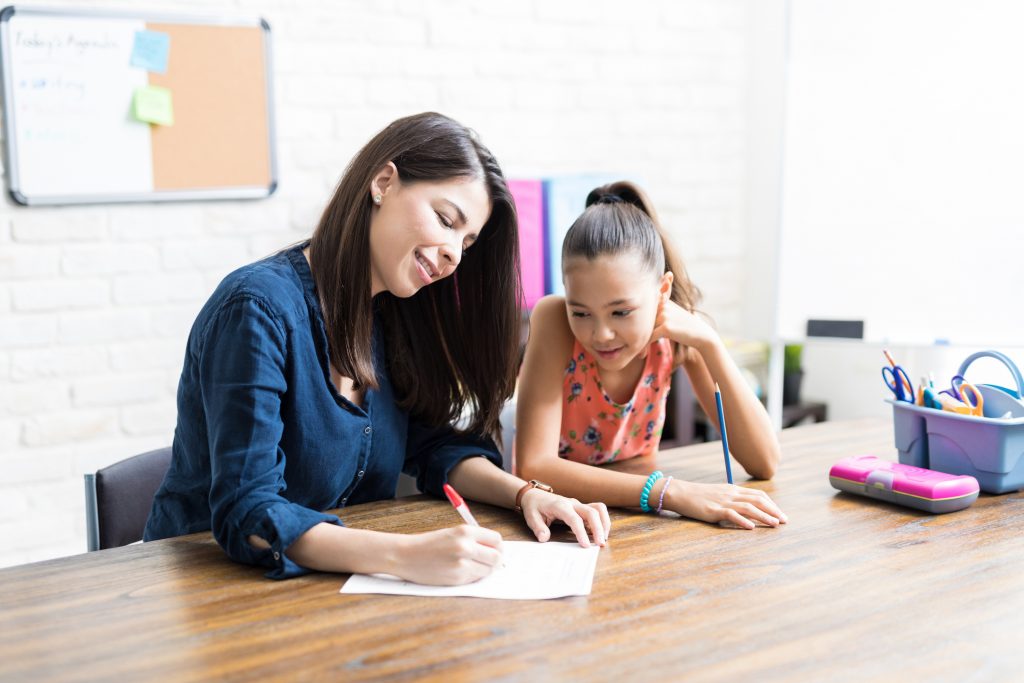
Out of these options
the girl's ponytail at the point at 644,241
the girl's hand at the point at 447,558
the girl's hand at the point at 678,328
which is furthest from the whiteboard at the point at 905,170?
the girl's hand at the point at 447,558

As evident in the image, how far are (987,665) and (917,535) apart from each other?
0.39m

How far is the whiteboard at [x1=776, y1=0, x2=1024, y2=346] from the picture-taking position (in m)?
2.28

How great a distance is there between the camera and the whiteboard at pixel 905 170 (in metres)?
2.28

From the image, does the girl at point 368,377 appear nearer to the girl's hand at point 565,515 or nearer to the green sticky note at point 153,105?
the girl's hand at point 565,515

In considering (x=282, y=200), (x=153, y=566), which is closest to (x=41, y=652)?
(x=153, y=566)

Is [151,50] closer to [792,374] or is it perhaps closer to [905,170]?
[905,170]

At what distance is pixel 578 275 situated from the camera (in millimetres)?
1629

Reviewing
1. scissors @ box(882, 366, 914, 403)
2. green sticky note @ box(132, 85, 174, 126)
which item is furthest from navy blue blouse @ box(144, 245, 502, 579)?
green sticky note @ box(132, 85, 174, 126)

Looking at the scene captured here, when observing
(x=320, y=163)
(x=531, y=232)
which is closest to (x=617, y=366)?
(x=531, y=232)

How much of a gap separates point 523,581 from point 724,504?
38cm

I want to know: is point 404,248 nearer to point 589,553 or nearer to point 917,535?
point 589,553

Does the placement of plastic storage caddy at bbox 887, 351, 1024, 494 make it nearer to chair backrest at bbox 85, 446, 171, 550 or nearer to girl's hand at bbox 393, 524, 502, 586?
girl's hand at bbox 393, 524, 502, 586

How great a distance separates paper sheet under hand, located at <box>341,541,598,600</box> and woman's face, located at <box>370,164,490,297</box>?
1.47 feet

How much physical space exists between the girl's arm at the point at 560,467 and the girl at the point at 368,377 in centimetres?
6
